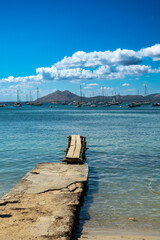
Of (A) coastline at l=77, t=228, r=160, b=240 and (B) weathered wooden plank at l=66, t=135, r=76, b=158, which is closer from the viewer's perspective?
(A) coastline at l=77, t=228, r=160, b=240

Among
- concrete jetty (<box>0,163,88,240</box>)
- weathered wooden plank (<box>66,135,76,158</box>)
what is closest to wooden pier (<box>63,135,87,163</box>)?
weathered wooden plank (<box>66,135,76,158</box>)

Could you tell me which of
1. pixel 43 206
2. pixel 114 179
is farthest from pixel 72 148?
pixel 43 206

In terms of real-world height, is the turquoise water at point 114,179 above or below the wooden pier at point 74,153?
below

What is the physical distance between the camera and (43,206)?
8.36 meters

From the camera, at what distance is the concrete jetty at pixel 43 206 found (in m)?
6.65

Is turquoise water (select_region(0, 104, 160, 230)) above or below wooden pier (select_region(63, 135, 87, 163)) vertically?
below

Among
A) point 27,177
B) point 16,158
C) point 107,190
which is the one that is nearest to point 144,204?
point 107,190

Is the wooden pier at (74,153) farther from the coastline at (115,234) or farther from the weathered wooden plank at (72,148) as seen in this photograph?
the coastline at (115,234)

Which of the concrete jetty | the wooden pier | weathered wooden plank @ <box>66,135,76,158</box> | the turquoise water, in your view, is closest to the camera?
the concrete jetty

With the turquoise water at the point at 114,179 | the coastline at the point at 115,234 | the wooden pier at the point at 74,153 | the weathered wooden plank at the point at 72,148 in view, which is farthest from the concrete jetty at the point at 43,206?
the weathered wooden plank at the point at 72,148

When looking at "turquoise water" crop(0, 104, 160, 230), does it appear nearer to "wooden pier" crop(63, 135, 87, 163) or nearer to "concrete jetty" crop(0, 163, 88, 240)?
"concrete jetty" crop(0, 163, 88, 240)

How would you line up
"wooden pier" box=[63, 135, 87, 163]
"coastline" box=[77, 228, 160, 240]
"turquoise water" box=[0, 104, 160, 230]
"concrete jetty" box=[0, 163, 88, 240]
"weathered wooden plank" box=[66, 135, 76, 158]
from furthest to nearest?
"weathered wooden plank" box=[66, 135, 76, 158]
"wooden pier" box=[63, 135, 87, 163]
"turquoise water" box=[0, 104, 160, 230]
"coastline" box=[77, 228, 160, 240]
"concrete jetty" box=[0, 163, 88, 240]

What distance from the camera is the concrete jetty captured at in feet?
21.8

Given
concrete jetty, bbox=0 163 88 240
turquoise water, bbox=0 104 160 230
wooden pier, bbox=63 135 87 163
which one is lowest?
turquoise water, bbox=0 104 160 230
